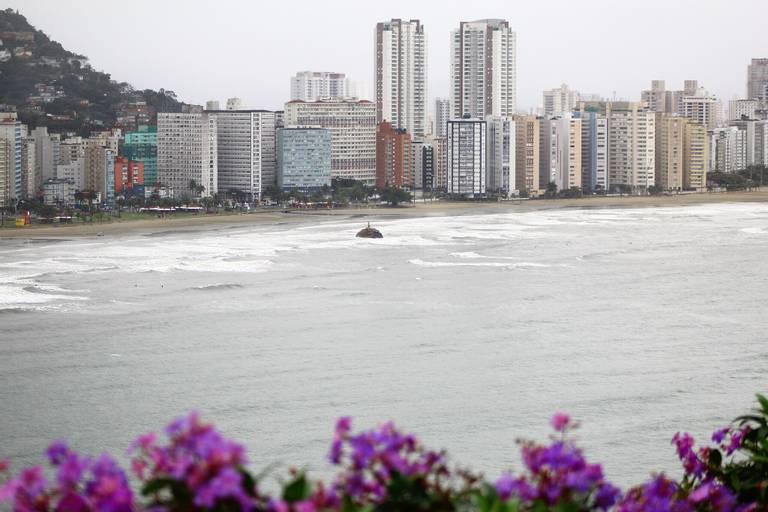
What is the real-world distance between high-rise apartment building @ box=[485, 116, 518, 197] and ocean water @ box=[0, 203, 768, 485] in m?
24.7

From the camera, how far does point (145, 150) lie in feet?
153

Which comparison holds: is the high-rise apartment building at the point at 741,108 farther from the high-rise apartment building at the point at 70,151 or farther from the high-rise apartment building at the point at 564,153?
the high-rise apartment building at the point at 70,151

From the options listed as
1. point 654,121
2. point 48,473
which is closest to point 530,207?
point 654,121

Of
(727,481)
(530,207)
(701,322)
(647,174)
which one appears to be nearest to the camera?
(727,481)

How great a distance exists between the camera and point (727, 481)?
10.8ft

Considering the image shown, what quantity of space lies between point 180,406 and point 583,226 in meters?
20.7

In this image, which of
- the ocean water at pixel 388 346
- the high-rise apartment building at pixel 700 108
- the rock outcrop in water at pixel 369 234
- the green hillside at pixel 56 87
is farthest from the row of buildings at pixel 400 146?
the ocean water at pixel 388 346

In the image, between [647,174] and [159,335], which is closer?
[159,335]

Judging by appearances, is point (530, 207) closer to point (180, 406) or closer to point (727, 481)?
point (180, 406)

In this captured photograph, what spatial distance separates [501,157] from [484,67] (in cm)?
1305

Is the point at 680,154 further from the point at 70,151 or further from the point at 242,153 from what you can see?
the point at 70,151

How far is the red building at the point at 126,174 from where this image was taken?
137ft

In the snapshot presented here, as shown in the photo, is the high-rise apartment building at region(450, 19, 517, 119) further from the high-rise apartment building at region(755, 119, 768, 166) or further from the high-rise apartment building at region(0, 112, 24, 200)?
the high-rise apartment building at region(0, 112, 24, 200)

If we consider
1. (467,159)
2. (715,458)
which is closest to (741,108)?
(467,159)
